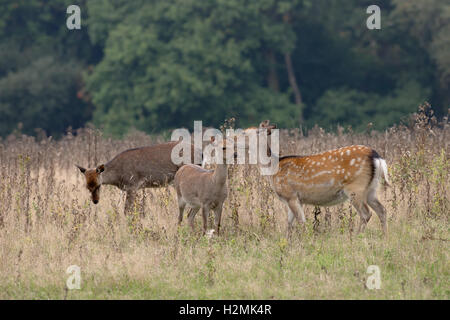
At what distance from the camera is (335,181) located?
9148 mm

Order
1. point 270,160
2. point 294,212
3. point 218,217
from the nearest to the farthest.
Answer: point 294,212, point 218,217, point 270,160

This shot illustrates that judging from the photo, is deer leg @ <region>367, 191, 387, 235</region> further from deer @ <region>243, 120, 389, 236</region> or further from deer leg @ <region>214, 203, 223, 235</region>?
deer leg @ <region>214, 203, 223, 235</region>

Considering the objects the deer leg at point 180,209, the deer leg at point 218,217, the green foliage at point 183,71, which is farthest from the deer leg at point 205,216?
the green foliage at point 183,71

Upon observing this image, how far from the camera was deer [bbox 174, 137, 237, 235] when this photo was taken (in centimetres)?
941

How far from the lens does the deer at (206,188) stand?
941 centimetres

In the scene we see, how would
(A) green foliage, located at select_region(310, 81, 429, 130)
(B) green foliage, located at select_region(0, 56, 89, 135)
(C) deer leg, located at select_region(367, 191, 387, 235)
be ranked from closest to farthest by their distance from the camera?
1. (C) deer leg, located at select_region(367, 191, 387, 235)
2. (A) green foliage, located at select_region(310, 81, 429, 130)
3. (B) green foliage, located at select_region(0, 56, 89, 135)

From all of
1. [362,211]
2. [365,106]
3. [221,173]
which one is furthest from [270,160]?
[365,106]

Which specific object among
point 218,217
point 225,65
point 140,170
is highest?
point 225,65

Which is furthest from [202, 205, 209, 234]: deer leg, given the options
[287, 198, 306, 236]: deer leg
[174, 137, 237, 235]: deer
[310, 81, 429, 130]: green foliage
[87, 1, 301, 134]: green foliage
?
[310, 81, 429, 130]: green foliage

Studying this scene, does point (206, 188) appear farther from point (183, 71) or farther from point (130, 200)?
point (183, 71)

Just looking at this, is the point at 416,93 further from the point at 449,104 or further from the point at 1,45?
the point at 1,45

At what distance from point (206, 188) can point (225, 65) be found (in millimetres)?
22467

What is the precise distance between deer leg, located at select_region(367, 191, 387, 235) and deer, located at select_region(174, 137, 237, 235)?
1826 mm

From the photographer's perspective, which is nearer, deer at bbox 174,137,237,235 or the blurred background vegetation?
deer at bbox 174,137,237,235
